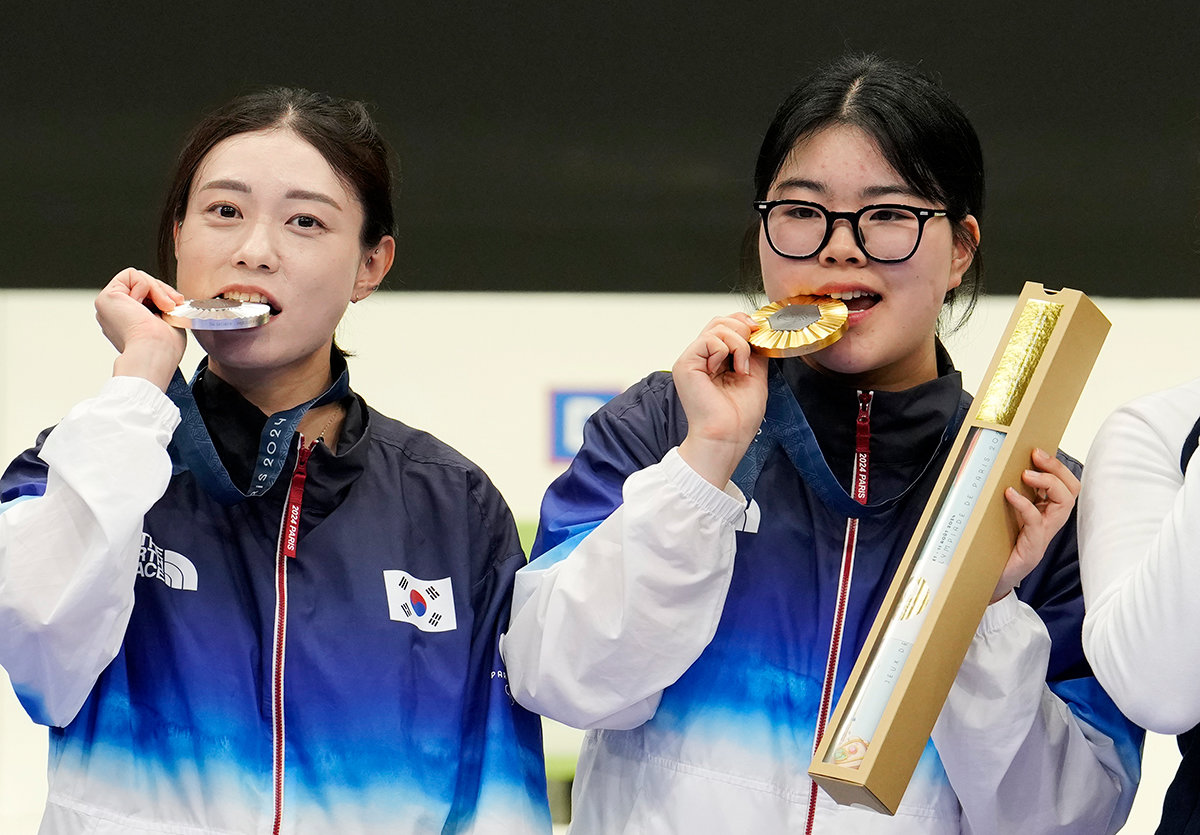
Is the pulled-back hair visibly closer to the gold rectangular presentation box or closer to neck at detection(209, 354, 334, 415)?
the gold rectangular presentation box

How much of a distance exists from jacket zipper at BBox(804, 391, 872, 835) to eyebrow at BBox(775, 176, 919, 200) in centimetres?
25

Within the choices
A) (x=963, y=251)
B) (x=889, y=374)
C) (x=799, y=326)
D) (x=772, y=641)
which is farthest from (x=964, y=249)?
(x=772, y=641)

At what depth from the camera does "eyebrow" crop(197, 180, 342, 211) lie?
1.92m

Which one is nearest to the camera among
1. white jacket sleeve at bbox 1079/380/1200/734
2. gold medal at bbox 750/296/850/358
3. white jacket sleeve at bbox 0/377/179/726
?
white jacket sleeve at bbox 1079/380/1200/734

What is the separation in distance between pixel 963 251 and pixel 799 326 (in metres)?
0.32

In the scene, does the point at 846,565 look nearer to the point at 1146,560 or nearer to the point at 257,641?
the point at 1146,560

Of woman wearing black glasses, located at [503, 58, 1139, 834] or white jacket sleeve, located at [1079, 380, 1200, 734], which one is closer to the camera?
white jacket sleeve, located at [1079, 380, 1200, 734]

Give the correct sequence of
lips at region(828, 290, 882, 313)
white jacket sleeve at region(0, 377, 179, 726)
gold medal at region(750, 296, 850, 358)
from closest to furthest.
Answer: white jacket sleeve at region(0, 377, 179, 726), gold medal at region(750, 296, 850, 358), lips at region(828, 290, 882, 313)

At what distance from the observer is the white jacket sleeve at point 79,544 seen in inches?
63.6

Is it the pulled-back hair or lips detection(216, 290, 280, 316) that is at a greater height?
the pulled-back hair

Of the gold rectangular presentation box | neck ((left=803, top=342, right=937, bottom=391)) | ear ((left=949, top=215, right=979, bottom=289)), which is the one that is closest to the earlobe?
ear ((left=949, top=215, right=979, bottom=289))

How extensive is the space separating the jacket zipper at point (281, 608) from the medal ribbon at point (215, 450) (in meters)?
0.03

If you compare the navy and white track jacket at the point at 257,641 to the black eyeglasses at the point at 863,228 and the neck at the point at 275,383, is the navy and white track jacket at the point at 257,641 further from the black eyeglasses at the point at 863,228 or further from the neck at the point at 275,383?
the black eyeglasses at the point at 863,228

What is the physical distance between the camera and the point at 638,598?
5.49ft
